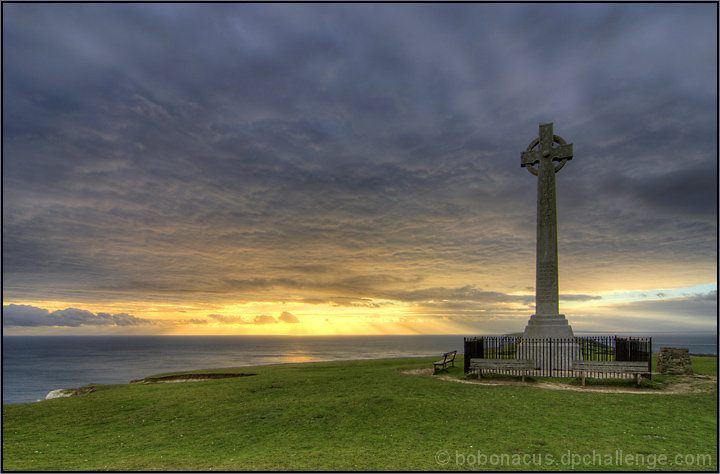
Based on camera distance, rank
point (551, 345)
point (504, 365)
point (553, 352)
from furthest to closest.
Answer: point (553, 352) < point (551, 345) < point (504, 365)

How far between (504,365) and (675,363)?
8172mm

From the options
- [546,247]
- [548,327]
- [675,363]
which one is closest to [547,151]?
[546,247]

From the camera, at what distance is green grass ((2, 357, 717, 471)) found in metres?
8.84

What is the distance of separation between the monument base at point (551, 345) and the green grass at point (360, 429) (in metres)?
6.19

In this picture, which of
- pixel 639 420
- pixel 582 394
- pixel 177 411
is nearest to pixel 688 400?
pixel 582 394

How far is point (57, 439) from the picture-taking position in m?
10.9

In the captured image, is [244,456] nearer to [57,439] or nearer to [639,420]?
[57,439]

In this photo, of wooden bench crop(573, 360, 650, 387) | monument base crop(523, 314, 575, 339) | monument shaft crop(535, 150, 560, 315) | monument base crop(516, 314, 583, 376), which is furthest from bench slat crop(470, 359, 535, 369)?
monument shaft crop(535, 150, 560, 315)

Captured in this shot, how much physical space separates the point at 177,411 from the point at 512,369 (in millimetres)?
13565

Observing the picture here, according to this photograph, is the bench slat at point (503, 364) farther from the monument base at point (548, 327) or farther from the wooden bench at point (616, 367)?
the monument base at point (548, 327)

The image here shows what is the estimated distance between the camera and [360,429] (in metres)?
10.9

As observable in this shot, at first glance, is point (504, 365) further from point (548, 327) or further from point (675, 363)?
point (675, 363)

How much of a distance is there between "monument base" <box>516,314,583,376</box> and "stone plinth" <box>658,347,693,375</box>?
3503mm

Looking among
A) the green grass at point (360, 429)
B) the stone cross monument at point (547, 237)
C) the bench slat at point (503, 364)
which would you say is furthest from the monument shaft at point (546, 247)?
the green grass at point (360, 429)
